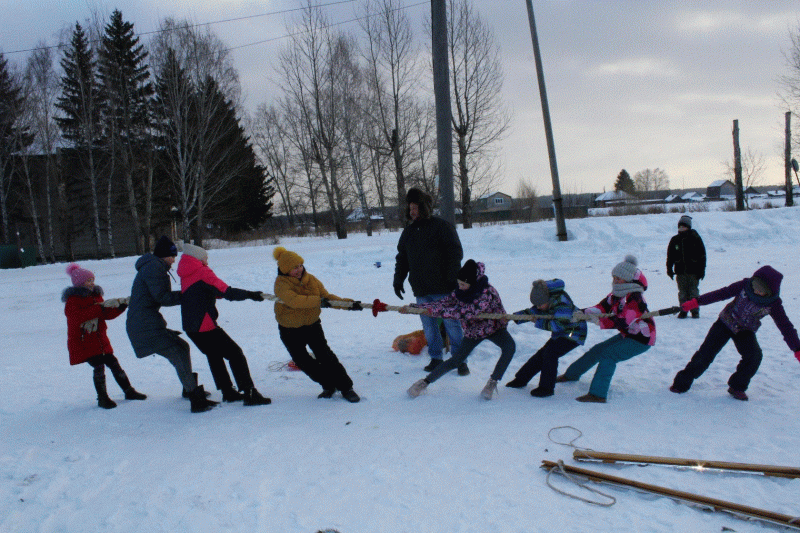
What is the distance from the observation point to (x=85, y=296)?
564cm

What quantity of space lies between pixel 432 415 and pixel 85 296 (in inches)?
149

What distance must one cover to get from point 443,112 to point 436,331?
3132 millimetres

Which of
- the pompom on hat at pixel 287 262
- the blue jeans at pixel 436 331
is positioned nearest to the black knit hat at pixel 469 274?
the blue jeans at pixel 436 331

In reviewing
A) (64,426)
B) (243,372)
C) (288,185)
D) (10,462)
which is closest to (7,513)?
(10,462)

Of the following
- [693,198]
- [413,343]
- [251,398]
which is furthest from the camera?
[693,198]

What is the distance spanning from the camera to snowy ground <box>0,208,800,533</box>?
328 cm

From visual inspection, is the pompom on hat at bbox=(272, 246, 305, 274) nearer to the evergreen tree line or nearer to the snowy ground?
the snowy ground

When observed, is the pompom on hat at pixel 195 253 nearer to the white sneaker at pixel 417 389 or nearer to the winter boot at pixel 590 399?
the white sneaker at pixel 417 389

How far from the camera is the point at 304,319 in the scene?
5.34 m

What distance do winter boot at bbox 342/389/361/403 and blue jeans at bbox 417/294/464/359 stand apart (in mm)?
1150

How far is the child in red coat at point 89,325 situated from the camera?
5578mm

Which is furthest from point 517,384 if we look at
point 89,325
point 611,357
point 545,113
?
point 545,113

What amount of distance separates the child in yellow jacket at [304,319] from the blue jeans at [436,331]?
895mm

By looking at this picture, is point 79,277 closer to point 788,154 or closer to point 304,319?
point 304,319
